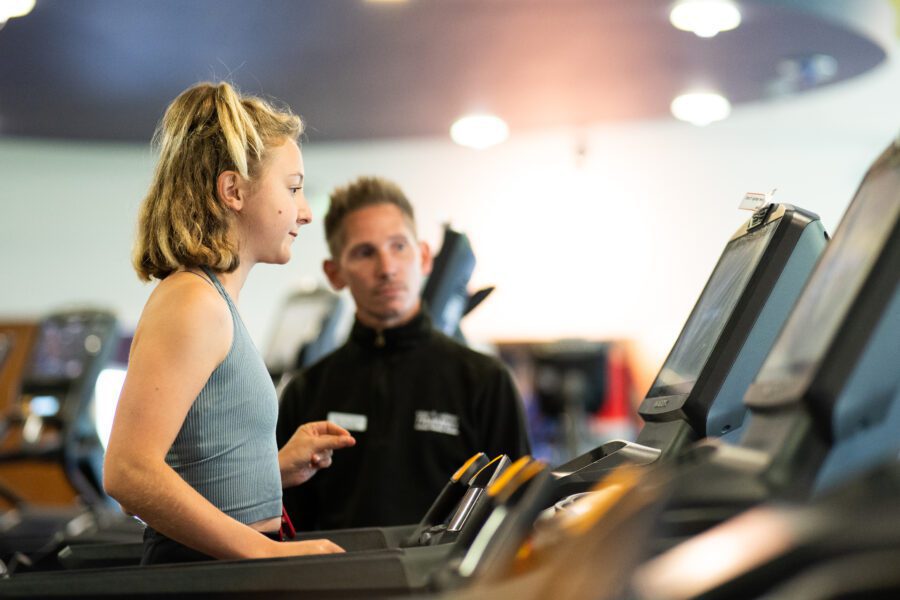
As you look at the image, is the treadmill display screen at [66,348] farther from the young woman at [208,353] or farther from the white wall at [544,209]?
the young woman at [208,353]

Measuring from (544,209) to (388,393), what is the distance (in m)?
7.21

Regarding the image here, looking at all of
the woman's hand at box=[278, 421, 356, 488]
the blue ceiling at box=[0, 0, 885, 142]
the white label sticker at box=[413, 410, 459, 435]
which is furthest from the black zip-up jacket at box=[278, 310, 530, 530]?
the blue ceiling at box=[0, 0, 885, 142]

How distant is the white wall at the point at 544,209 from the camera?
363 inches

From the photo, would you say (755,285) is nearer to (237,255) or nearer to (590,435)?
(237,255)

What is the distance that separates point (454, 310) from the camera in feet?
11.7

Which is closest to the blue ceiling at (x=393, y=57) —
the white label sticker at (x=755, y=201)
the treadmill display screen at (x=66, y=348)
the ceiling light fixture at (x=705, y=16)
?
the ceiling light fixture at (x=705, y=16)

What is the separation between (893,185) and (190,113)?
1.09 metres

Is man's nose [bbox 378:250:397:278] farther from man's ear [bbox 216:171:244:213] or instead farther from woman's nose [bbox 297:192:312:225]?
man's ear [bbox 216:171:244:213]

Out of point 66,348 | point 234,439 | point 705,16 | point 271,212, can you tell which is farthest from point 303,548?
point 66,348

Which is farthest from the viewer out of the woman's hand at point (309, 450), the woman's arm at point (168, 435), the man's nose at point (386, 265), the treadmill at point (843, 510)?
the man's nose at point (386, 265)

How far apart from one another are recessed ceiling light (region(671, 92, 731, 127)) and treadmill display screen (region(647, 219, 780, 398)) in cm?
560

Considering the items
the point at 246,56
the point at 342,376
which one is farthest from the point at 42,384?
the point at 342,376

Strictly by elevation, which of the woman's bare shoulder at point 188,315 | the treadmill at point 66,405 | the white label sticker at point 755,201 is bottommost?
the treadmill at point 66,405

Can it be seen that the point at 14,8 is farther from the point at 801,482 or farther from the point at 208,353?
the point at 801,482
